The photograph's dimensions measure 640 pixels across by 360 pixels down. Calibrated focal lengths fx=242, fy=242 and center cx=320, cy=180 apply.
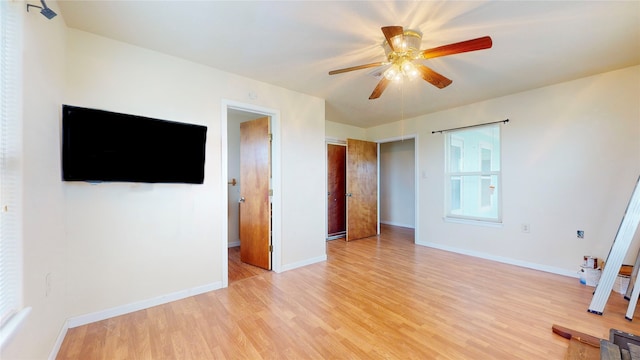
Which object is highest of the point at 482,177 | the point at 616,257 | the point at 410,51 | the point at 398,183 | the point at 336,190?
the point at 410,51

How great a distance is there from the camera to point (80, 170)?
1.92 metres

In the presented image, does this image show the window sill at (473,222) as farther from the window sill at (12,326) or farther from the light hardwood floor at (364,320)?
the window sill at (12,326)

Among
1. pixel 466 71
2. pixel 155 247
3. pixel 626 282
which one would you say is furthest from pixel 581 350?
pixel 155 247

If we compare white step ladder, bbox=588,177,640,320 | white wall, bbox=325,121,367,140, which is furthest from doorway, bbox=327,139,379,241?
white step ladder, bbox=588,177,640,320

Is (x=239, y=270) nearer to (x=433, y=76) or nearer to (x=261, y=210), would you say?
(x=261, y=210)

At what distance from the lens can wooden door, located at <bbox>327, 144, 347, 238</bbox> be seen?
521 cm

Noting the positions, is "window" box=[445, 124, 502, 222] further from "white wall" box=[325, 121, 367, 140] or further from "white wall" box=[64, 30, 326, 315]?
"white wall" box=[64, 30, 326, 315]

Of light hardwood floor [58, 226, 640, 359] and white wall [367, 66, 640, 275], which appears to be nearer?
light hardwood floor [58, 226, 640, 359]

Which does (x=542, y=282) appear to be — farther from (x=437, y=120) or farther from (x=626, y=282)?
(x=437, y=120)

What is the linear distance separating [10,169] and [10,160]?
0.05 metres

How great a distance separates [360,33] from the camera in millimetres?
2031

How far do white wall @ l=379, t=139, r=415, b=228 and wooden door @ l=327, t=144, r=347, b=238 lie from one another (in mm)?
2017

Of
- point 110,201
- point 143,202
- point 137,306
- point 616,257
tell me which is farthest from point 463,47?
point 137,306

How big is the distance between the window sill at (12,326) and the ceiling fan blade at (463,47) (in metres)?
2.82
